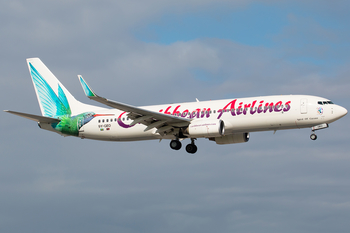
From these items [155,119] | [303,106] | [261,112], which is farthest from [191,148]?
[303,106]

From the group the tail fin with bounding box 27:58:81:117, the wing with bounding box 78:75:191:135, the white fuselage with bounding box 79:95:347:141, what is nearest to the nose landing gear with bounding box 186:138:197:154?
the white fuselage with bounding box 79:95:347:141

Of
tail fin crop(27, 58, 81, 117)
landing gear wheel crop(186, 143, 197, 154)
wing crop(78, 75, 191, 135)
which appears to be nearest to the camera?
wing crop(78, 75, 191, 135)

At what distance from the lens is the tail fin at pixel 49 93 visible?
4722 centimetres

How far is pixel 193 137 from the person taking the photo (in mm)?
40469

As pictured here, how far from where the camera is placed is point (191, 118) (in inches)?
1623

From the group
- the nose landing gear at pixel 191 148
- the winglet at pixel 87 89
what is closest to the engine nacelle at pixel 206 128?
the nose landing gear at pixel 191 148

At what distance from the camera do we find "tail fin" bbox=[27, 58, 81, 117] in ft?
155

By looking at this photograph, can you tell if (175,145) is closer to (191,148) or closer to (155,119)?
(191,148)

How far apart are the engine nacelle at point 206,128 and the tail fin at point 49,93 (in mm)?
13479

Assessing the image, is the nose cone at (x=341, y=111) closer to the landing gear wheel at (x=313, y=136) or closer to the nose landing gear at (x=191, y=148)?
the landing gear wheel at (x=313, y=136)

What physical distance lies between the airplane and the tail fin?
112mm

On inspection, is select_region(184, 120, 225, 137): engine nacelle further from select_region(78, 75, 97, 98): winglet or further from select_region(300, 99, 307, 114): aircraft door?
select_region(78, 75, 97, 98): winglet

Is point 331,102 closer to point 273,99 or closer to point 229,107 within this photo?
point 273,99

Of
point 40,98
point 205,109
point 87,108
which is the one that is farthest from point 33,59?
point 205,109
